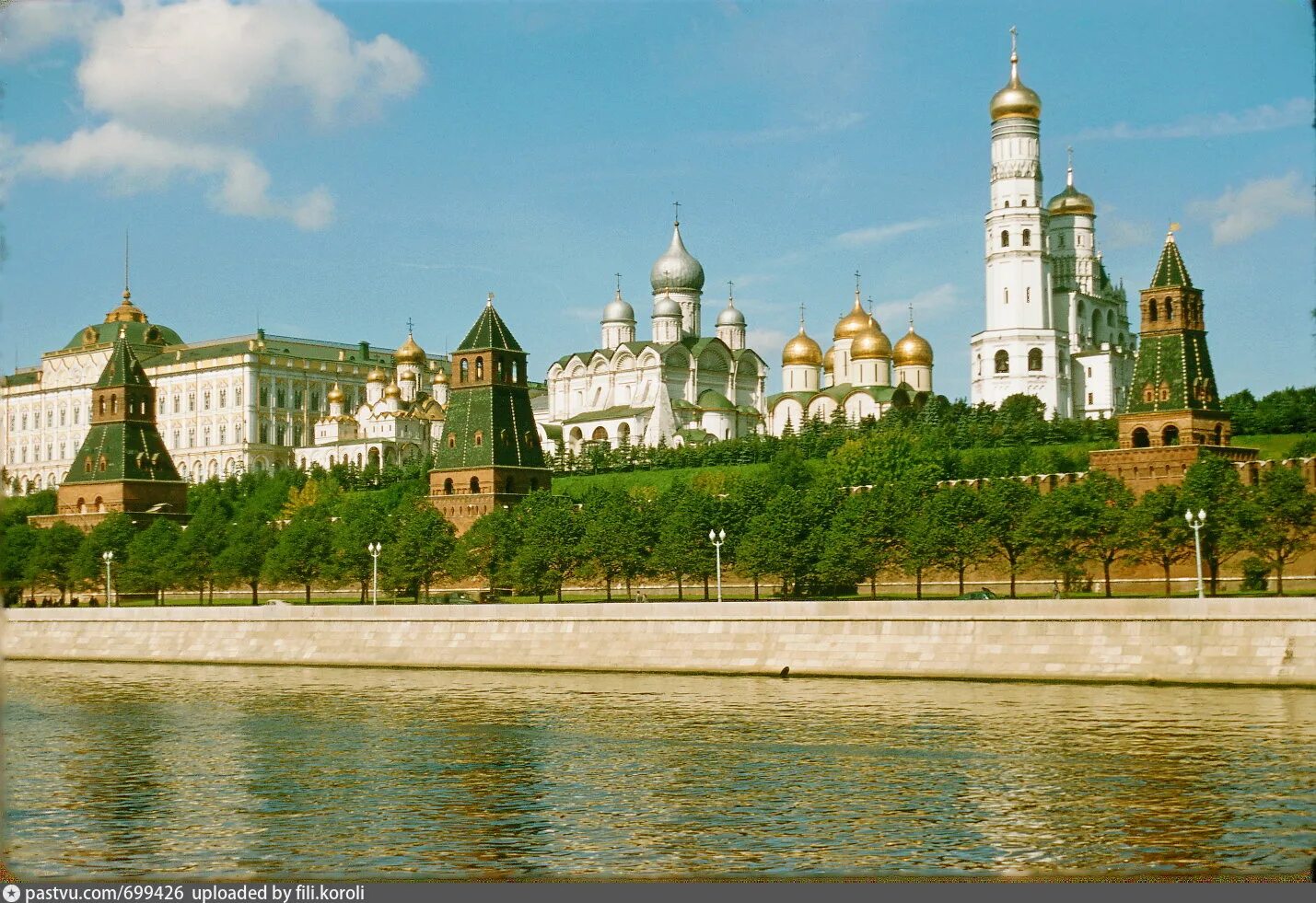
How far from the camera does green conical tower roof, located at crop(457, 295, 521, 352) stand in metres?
58.2

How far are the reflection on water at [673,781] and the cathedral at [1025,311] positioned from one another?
157 feet

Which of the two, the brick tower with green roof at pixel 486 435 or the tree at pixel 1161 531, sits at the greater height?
the brick tower with green roof at pixel 486 435

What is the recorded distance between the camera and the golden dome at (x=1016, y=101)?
7544 cm

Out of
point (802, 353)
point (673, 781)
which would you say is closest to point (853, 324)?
point (802, 353)

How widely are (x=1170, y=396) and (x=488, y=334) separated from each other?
24.2 metres

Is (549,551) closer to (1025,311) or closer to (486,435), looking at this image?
(486,435)

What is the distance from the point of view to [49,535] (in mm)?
56562

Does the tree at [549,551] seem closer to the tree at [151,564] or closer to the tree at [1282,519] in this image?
the tree at [151,564]

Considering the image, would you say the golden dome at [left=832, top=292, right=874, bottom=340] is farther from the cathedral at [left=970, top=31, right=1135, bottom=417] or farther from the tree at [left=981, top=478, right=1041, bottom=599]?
the tree at [left=981, top=478, right=1041, bottom=599]

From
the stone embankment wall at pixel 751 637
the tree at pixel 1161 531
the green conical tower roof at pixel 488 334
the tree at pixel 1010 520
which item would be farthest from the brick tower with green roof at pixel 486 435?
the tree at pixel 1161 531

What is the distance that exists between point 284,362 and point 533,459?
4953cm

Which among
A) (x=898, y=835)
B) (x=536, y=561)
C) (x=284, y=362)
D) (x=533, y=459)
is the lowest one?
(x=898, y=835)

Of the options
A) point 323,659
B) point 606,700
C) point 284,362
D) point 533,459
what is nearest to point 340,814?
point 606,700

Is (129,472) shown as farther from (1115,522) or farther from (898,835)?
(898,835)
